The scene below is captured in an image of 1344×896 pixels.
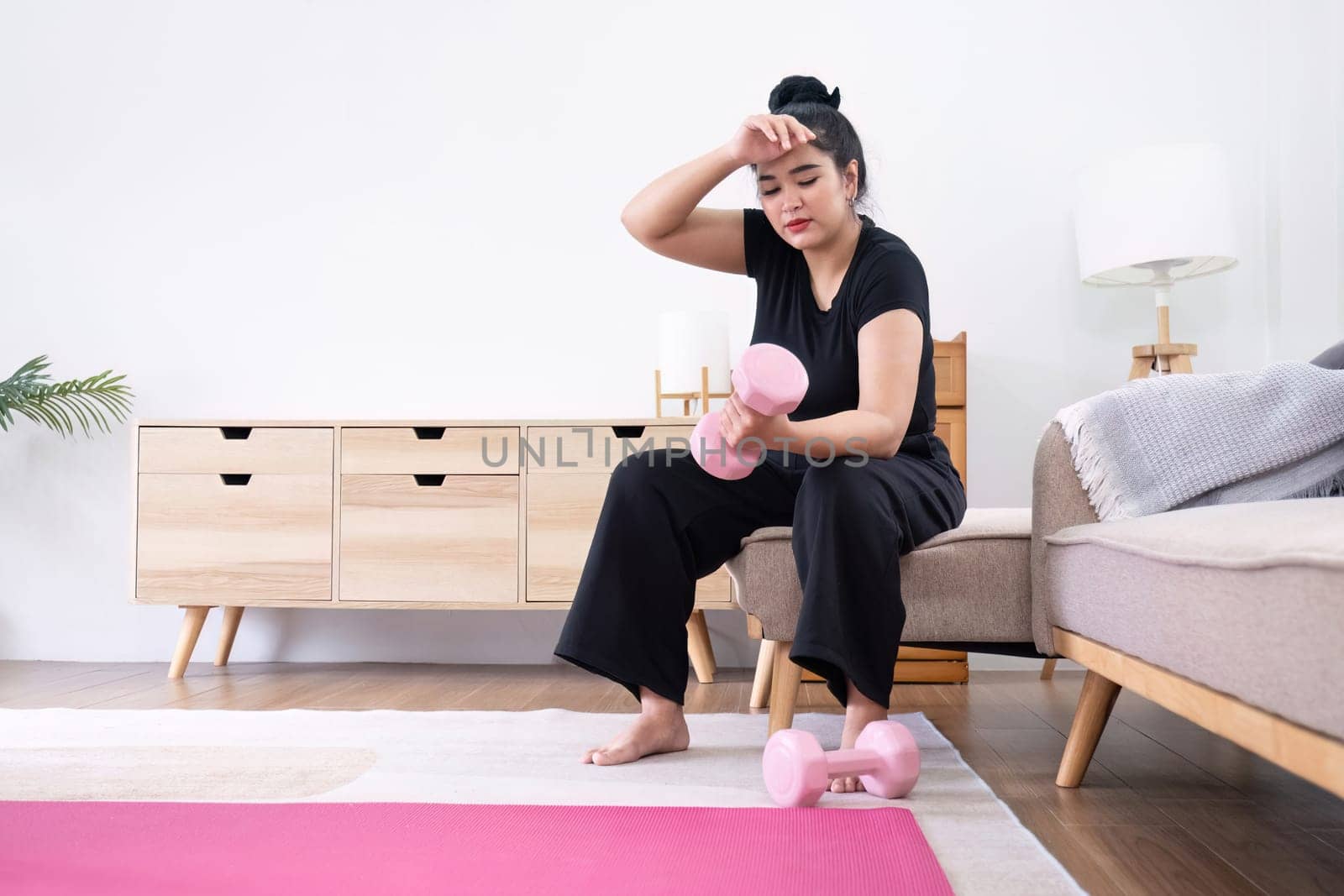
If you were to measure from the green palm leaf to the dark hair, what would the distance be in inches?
85.0

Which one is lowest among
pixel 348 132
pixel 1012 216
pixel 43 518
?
pixel 43 518

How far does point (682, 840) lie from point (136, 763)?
A: 0.88 m

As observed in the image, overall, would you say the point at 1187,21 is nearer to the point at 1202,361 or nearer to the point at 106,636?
the point at 1202,361

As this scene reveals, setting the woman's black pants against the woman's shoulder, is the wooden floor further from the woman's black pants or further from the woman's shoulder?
the woman's shoulder

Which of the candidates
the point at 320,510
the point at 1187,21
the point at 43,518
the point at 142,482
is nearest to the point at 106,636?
the point at 43,518

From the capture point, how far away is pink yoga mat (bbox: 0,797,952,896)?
92 cm

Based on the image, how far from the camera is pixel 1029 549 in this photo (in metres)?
1.54

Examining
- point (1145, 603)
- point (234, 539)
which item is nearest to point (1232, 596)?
point (1145, 603)

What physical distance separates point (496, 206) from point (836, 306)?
5.46 feet

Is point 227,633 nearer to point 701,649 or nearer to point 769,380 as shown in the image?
point 701,649

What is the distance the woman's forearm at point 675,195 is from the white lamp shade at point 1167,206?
1311 mm

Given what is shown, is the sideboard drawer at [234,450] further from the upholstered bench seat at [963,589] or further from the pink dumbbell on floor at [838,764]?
the pink dumbbell on floor at [838,764]

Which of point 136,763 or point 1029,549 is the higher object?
point 1029,549

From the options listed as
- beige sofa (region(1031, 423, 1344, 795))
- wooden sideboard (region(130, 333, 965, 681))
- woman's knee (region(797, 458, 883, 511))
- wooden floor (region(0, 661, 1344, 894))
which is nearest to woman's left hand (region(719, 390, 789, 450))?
woman's knee (region(797, 458, 883, 511))
